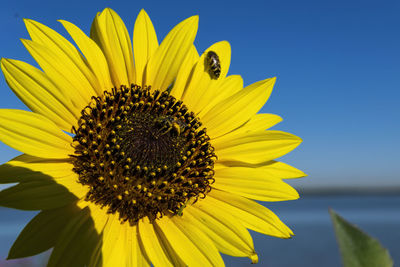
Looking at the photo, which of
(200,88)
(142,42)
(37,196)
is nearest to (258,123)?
(200,88)

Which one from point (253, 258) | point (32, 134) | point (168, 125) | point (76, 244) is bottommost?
point (76, 244)

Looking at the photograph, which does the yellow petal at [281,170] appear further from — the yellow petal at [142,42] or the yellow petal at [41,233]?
the yellow petal at [41,233]

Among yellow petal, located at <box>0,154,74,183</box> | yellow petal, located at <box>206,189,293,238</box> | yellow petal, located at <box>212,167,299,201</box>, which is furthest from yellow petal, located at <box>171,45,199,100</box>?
yellow petal, located at <box>0,154,74,183</box>

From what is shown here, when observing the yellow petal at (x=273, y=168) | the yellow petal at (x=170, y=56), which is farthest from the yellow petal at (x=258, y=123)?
the yellow petal at (x=170, y=56)

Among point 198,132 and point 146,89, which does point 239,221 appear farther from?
point 146,89

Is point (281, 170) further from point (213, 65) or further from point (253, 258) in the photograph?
point (213, 65)

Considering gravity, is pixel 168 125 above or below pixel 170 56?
below
